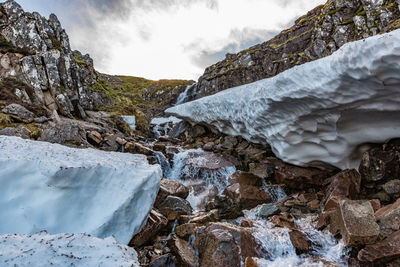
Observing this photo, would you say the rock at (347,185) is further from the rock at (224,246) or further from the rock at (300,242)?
the rock at (224,246)

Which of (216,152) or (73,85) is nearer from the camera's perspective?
(216,152)

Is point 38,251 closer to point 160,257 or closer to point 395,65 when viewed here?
point 160,257

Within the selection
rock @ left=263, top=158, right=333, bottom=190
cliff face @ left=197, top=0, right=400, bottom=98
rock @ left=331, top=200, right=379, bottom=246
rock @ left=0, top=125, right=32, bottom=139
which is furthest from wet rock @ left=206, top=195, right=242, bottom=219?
cliff face @ left=197, top=0, right=400, bottom=98

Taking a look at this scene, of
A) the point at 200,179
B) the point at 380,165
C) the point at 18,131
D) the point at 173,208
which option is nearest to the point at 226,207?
the point at 173,208

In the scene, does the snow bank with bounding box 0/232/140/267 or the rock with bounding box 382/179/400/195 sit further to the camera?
the rock with bounding box 382/179/400/195

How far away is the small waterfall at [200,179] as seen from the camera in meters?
8.04

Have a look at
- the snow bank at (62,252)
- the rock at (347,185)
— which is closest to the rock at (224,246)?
the snow bank at (62,252)

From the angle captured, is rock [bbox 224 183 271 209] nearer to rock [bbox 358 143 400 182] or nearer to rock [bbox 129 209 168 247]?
rock [bbox 129 209 168 247]

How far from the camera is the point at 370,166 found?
5.68 metres

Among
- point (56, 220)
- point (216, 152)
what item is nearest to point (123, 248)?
point (56, 220)

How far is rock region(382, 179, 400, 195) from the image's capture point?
5005 mm

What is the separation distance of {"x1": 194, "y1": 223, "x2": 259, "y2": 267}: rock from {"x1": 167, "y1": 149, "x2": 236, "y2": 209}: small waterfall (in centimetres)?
356

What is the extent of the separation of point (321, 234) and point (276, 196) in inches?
116

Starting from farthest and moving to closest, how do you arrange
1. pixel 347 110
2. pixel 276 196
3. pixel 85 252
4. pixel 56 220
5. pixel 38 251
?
pixel 276 196 → pixel 347 110 → pixel 56 220 → pixel 85 252 → pixel 38 251
